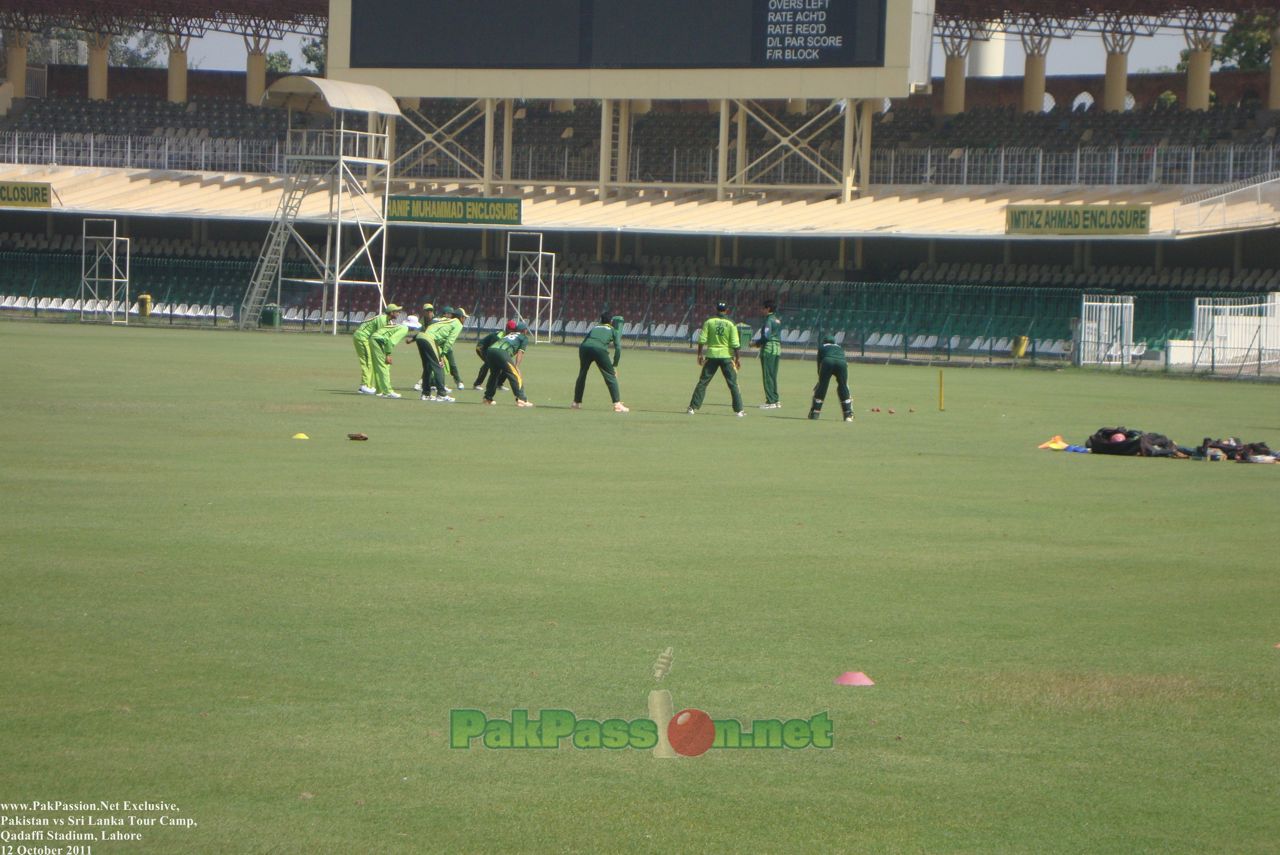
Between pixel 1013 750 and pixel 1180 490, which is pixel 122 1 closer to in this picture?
pixel 1180 490

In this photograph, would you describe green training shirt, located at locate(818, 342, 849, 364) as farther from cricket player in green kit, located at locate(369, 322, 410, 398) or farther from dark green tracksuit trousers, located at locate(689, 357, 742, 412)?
cricket player in green kit, located at locate(369, 322, 410, 398)

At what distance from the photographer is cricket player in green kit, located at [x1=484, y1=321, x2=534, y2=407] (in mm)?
24188

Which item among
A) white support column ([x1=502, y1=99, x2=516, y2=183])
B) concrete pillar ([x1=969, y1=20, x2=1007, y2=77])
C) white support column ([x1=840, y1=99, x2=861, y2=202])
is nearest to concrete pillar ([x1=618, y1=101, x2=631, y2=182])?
white support column ([x1=502, y1=99, x2=516, y2=183])

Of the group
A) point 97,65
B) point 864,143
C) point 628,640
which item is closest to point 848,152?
point 864,143

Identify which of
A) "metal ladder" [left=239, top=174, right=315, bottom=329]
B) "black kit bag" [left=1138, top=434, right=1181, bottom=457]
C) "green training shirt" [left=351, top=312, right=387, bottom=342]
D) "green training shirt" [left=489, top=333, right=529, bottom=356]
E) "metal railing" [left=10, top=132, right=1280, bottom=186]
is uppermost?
"metal railing" [left=10, top=132, right=1280, bottom=186]

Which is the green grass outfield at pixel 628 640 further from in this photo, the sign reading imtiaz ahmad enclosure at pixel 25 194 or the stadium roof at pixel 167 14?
the stadium roof at pixel 167 14

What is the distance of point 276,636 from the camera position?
812 cm

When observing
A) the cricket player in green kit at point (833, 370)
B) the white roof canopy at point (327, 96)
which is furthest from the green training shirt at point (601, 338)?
the white roof canopy at point (327, 96)

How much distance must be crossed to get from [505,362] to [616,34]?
3451 centimetres

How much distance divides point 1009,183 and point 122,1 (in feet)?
119

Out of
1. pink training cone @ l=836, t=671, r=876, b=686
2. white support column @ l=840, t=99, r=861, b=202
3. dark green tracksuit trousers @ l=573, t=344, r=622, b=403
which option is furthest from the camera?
white support column @ l=840, t=99, r=861, b=202

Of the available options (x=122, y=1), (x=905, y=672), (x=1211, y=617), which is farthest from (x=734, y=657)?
(x=122, y=1)

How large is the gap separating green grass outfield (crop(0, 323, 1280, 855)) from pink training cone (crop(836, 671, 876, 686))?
0.40 ft

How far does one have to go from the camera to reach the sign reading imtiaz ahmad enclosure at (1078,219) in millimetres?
45125
